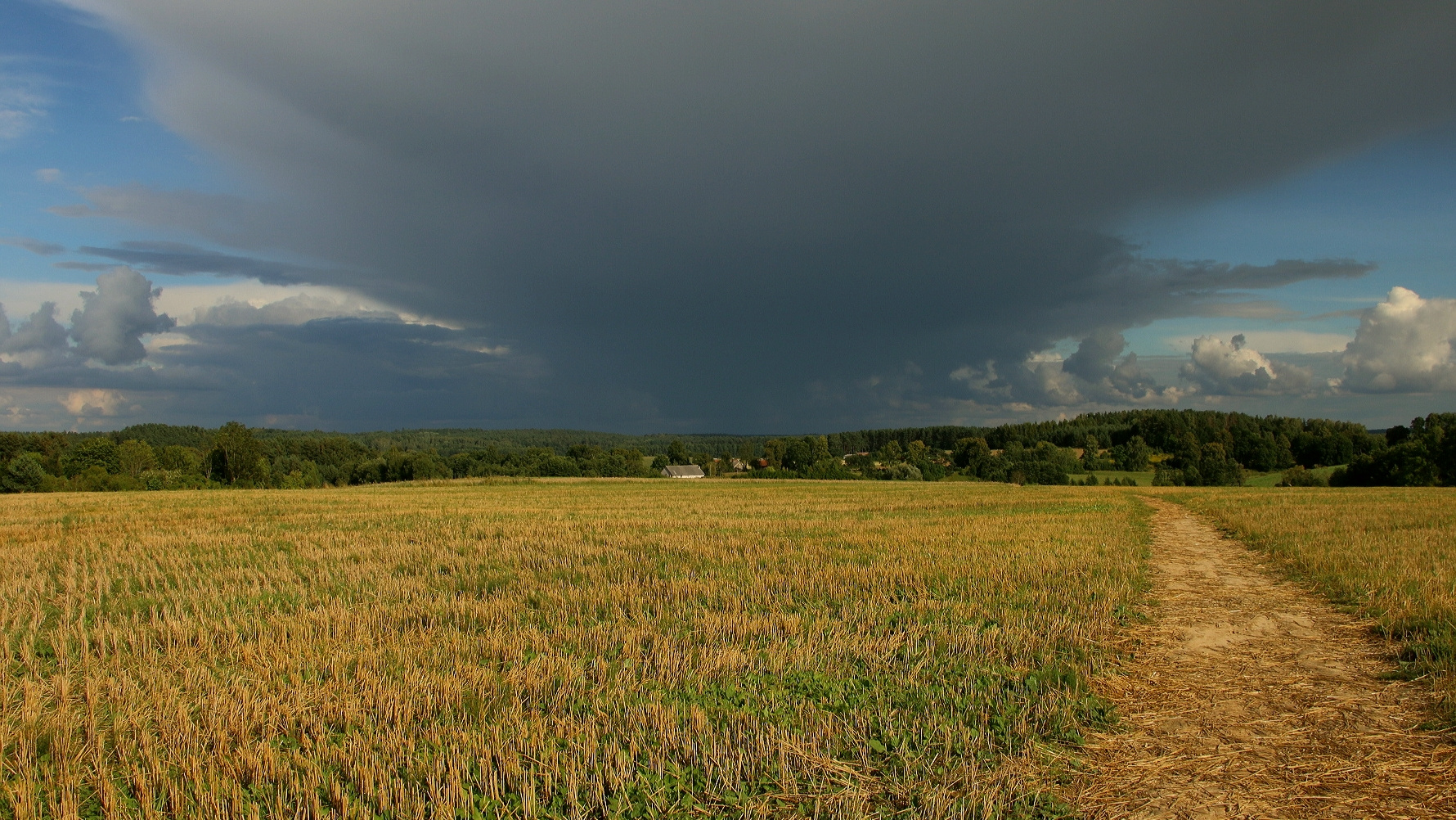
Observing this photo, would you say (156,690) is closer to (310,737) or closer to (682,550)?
(310,737)

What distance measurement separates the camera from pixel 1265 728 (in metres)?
6.16

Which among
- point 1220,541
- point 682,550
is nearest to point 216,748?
point 682,550

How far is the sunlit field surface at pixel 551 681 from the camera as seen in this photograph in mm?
4754

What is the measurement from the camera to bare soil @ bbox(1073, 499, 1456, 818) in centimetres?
485

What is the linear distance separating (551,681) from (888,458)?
121 metres

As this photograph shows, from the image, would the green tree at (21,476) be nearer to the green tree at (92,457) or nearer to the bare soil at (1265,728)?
the green tree at (92,457)

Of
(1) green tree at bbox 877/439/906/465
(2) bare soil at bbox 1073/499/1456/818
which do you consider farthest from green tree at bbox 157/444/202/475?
(2) bare soil at bbox 1073/499/1456/818

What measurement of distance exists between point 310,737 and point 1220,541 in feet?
81.4

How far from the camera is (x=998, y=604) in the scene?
1055cm

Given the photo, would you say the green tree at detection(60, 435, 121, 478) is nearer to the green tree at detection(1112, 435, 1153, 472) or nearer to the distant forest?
the distant forest

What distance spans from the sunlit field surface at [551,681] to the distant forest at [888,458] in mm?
75975

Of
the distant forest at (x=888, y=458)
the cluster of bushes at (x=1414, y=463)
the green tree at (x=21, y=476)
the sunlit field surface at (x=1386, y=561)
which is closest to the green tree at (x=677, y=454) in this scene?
the distant forest at (x=888, y=458)

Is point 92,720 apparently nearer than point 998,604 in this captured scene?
Yes

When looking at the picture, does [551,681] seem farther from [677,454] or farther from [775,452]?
[775,452]
